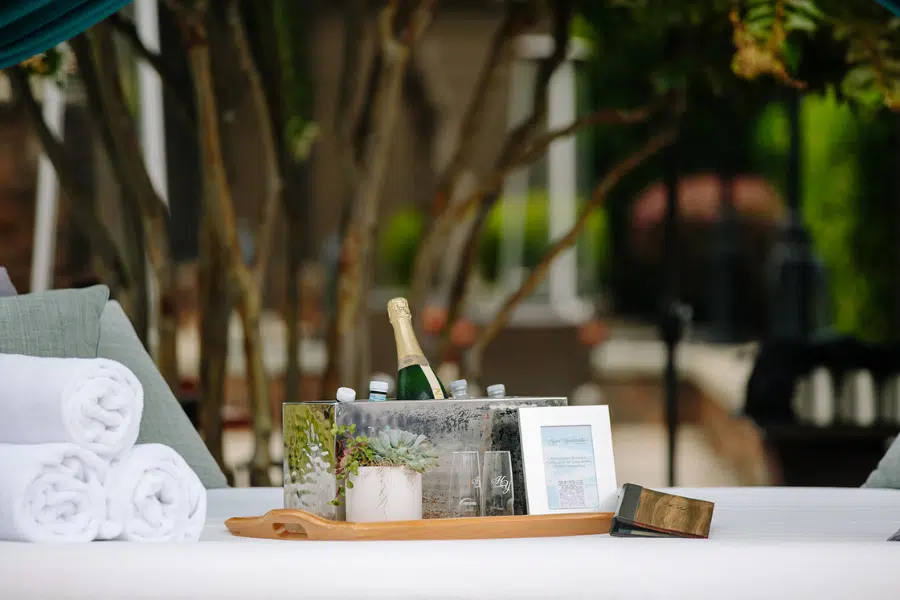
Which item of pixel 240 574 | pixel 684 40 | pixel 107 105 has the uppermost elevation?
pixel 684 40

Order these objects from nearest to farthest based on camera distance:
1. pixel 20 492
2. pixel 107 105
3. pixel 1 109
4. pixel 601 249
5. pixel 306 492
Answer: pixel 20 492
pixel 306 492
pixel 107 105
pixel 1 109
pixel 601 249

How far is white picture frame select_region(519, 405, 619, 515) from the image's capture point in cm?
155

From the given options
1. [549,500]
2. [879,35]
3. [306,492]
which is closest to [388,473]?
Result: [306,492]

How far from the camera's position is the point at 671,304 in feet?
14.3

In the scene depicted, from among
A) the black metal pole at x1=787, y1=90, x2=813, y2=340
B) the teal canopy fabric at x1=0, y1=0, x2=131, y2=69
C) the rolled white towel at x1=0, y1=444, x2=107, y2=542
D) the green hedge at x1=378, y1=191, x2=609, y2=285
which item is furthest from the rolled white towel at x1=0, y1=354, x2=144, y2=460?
the green hedge at x1=378, y1=191, x2=609, y2=285

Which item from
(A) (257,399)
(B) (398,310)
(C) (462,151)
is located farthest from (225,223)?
(B) (398,310)

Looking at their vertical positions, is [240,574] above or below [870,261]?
below

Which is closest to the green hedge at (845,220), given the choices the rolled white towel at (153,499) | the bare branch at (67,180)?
the bare branch at (67,180)

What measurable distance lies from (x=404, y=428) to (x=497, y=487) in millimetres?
144

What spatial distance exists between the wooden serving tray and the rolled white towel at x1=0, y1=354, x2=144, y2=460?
0.70 ft

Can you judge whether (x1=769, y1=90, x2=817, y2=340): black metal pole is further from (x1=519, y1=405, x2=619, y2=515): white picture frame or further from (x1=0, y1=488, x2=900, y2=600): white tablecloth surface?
(x1=0, y1=488, x2=900, y2=600): white tablecloth surface

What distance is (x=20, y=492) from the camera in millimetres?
1429

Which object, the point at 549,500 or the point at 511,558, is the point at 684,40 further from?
the point at 511,558

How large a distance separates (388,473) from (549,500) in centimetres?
22
